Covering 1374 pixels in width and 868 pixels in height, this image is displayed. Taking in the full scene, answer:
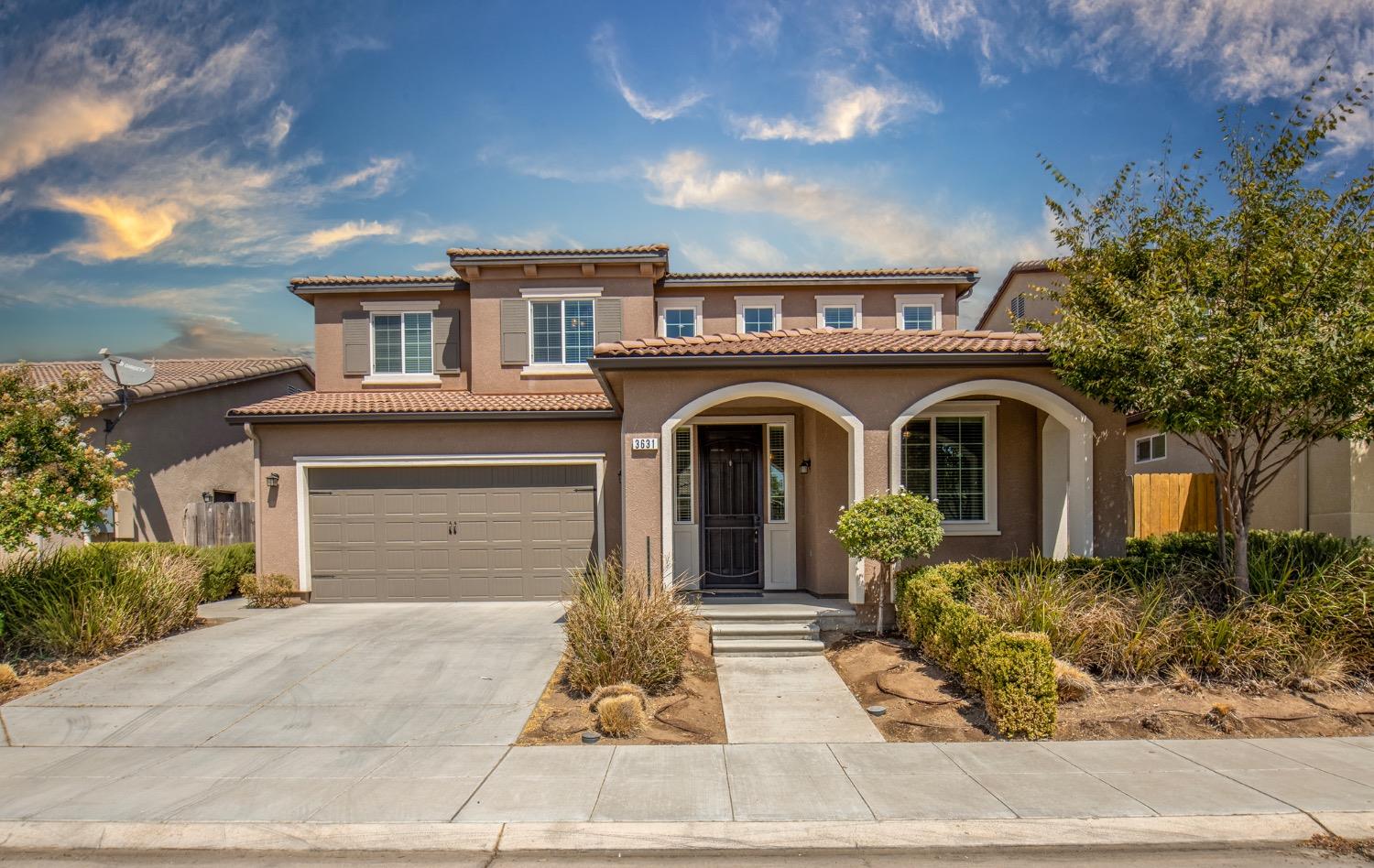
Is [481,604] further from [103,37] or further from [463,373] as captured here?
[103,37]

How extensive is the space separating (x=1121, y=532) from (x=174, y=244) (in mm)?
19236

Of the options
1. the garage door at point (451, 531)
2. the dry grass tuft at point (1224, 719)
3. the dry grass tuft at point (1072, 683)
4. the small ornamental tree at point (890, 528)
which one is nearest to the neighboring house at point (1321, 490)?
the small ornamental tree at point (890, 528)

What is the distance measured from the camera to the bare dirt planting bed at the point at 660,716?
21.0 ft

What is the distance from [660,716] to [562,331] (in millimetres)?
9574

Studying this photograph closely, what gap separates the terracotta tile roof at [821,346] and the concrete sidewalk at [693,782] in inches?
193

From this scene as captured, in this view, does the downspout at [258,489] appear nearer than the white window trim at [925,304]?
Yes

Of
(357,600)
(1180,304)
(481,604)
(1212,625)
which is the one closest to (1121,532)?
(1212,625)

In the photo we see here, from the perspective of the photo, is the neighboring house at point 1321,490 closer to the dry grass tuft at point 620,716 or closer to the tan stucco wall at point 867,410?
the tan stucco wall at point 867,410

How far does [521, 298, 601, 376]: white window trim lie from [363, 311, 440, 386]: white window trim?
204 cm

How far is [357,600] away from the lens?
12.6 metres

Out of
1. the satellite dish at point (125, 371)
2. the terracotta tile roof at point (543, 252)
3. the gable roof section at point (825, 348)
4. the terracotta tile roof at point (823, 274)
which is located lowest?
the gable roof section at point (825, 348)

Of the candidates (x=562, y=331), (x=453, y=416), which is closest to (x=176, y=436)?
(x=453, y=416)

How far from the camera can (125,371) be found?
13.7 m

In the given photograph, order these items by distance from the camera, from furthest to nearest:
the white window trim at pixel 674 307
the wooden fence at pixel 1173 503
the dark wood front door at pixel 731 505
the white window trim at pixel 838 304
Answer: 1. the white window trim at pixel 838 304
2. the white window trim at pixel 674 307
3. the wooden fence at pixel 1173 503
4. the dark wood front door at pixel 731 505
